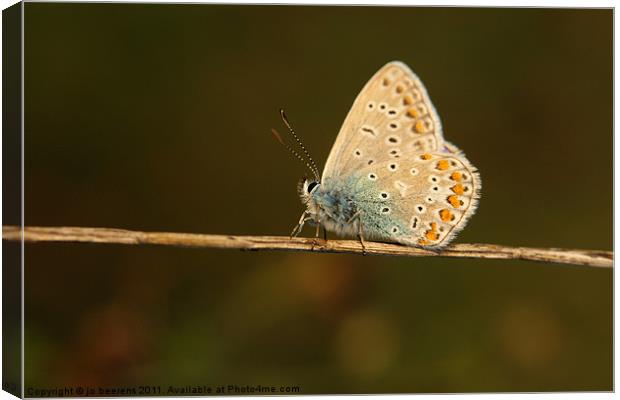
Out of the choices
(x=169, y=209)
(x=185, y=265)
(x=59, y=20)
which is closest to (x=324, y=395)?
(x=185, y=265)

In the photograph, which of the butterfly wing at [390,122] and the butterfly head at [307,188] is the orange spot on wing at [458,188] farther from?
the butterfly head at [307,188]

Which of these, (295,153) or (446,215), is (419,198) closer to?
(446,215)

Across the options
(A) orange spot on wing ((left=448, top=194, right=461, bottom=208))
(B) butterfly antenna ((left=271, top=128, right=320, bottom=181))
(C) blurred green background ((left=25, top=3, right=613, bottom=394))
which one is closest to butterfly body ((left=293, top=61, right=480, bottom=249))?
(A) orange spot on wing ((left=448, top=194, right=461, bottom=208))

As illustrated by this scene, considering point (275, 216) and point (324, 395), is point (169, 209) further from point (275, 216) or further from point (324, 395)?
point (324, 395)

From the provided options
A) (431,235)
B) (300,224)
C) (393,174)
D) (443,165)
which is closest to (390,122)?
(393,174)

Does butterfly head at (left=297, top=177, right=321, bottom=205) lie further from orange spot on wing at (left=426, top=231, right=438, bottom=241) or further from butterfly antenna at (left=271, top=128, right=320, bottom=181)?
orange spot on wing at (left=426, top=231, right=438, bottom=241)

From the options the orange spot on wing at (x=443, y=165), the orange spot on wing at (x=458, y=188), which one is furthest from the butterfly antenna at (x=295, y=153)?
the orange spot on wing at (x=458, y=188)
